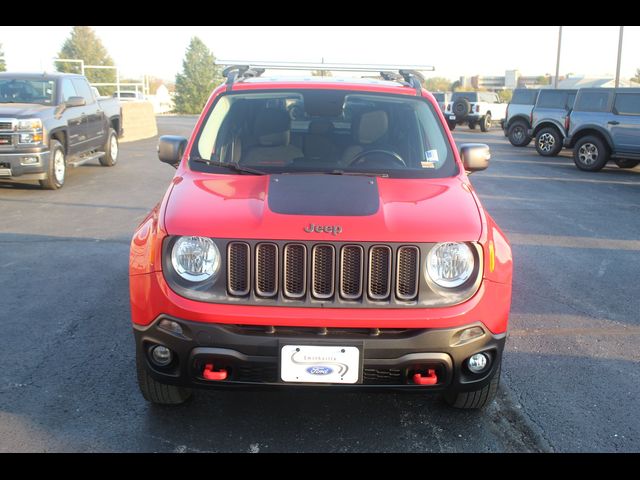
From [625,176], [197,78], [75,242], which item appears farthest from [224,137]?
A: [197,78]

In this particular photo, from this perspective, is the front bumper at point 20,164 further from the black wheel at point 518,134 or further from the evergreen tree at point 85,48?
the evergreen tree at point 85,48

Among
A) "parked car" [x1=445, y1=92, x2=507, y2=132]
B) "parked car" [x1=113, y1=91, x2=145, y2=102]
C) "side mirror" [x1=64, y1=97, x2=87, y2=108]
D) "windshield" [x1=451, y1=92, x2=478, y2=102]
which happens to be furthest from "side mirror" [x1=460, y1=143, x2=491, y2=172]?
"windshield" [x1=451, y1=92, x2=478, y2=102]

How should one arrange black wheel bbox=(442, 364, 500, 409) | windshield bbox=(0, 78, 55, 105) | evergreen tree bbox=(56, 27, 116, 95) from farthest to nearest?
evergreen tree bbox=(56, 27, 116, 95), windshield bbox=(0, 78, 55, 105), black wheel bbox=(442, 364, 500, 409)

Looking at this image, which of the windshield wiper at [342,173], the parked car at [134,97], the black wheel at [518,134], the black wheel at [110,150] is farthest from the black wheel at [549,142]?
the windshield wiper at [342,173]

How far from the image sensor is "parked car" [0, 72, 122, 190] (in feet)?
34.4

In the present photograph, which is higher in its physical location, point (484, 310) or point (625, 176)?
point (484, 310)

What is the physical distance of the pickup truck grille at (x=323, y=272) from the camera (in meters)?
3.09

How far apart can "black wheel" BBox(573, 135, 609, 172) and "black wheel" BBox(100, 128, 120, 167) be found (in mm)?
10953

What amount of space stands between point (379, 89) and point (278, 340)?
229 centimetres

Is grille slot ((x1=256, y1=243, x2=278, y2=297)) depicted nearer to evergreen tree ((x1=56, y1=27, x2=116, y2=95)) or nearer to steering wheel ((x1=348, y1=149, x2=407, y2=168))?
steering wheel ((x1=348, y1=149, x2=407, y2=168))

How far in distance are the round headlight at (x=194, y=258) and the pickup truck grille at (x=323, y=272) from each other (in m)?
0.11

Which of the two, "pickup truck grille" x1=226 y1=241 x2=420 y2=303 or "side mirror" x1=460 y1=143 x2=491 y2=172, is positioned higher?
"side mirror" x1=460 y1=143 x2=491 y2=172

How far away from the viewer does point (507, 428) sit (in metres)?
3.56

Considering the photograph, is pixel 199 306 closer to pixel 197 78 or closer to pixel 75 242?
pixel 75 242
